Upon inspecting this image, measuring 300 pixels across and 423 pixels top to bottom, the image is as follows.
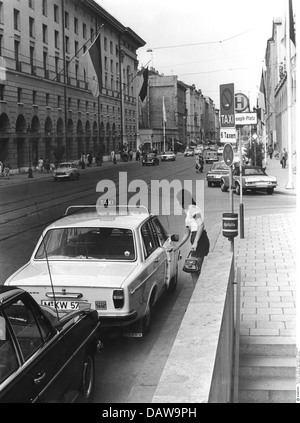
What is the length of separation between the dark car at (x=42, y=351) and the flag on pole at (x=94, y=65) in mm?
1595

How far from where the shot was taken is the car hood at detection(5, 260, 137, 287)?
4.25 m

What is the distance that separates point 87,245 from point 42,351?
5.65 ft

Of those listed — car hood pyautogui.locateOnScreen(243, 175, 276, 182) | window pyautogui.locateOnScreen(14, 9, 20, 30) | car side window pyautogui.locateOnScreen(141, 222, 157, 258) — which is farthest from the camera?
car hood pyautogui.locateOnScreen(243, 175, 276, 182)

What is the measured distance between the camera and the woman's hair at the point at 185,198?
256 inches

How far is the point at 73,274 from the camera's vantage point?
173 inches

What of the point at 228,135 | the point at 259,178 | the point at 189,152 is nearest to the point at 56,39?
the point at 189,152

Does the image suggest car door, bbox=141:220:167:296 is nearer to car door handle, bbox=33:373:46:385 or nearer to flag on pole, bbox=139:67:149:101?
flag on pole, bbox=139:67:149:101

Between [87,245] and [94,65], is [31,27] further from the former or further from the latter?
[87,245]

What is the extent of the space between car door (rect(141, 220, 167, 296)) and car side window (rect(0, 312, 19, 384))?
2.23m

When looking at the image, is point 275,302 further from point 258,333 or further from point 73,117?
point 73,117

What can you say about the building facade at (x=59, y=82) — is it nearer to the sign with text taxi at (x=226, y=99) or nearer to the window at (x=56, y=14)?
the window at (x=56, y=14)

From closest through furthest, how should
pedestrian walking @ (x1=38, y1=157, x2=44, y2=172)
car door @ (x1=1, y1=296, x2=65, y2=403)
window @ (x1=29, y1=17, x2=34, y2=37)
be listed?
car door @ (x1=1, y1=296, x2=65, y2=403)
window @ (x1=29, y1=17, x2=34, y2=37)
pedestrian walking @ (x1=38, y1=157, x2=44, y2=172)

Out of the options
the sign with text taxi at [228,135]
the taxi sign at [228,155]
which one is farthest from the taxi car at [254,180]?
the sign with text taxi at [228,135]

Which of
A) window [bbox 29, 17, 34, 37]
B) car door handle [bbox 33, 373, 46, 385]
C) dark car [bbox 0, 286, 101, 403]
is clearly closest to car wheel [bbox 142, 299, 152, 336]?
dark car [bbox 0, 286, 101, 403]
